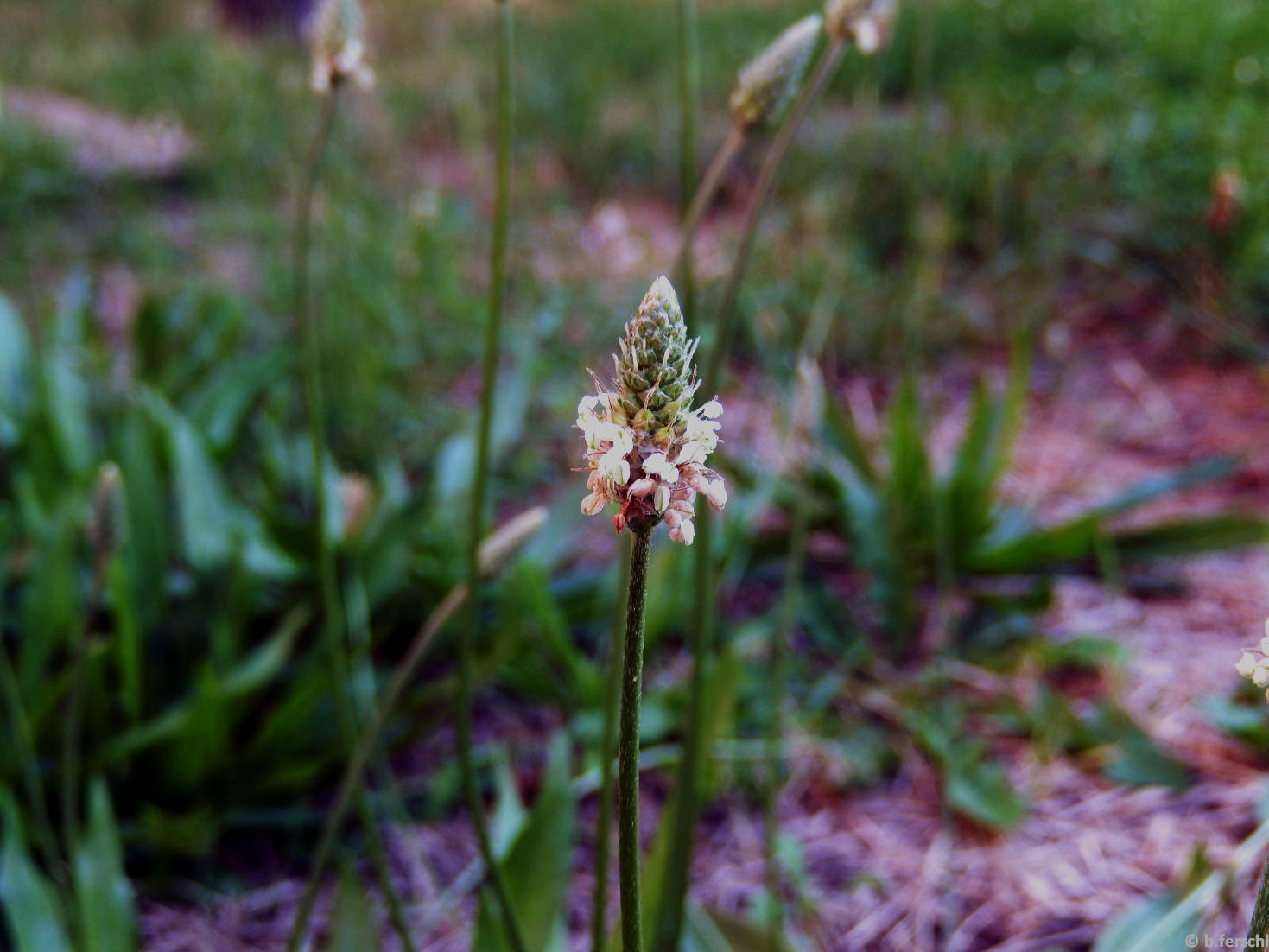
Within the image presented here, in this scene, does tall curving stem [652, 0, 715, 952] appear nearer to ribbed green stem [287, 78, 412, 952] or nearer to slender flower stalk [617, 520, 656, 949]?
ribbed green stem [287, 78, 412, 952]

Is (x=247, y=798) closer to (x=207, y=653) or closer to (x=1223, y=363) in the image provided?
(x=207, y=653)

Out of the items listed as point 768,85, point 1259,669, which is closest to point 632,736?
point 1259,669

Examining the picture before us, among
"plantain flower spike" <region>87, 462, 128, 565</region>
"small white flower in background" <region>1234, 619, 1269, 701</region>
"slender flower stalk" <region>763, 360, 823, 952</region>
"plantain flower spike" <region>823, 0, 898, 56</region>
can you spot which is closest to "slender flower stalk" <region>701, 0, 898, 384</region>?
"plantain flower spike" <region>823, 0, 898, 56</region>

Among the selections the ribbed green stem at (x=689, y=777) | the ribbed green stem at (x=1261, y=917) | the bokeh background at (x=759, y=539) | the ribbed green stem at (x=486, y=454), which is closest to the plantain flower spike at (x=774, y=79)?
the ribbed green stem at (x=486, y=454)

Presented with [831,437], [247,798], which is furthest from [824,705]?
[247,798]

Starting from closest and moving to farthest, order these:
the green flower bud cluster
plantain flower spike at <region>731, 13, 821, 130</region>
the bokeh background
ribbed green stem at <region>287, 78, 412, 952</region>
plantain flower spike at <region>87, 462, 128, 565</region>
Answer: the green flower bud cluster, plantain flower spike at <region>731, 13, 821, 130</region>, ribbed green stem at <region>287, 78, 412, 952</region>, plantain flower spike at <region>87, 462, 128, 565</region>, the bokeh background
